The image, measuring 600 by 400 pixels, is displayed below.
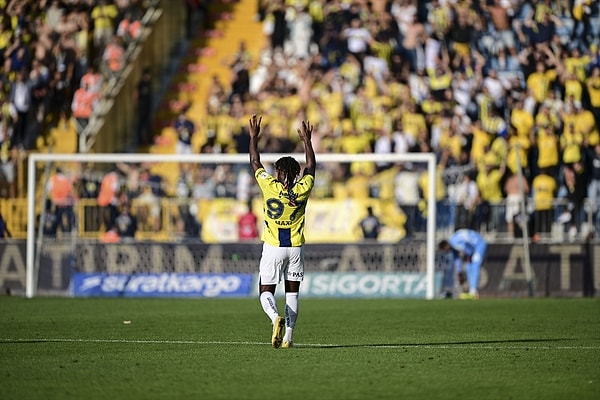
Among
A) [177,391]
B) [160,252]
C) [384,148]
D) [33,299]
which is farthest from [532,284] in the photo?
[177,391]

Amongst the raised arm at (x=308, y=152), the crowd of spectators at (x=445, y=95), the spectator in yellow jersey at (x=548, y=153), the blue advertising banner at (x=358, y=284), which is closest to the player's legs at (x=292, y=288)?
the raised arm at (x=308, y=152)

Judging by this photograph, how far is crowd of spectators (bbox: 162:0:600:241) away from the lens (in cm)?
2522

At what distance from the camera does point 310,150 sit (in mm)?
12656

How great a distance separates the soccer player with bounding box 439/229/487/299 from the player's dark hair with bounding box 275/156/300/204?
422 inches

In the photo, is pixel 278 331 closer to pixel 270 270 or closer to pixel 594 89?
pixel 270 270

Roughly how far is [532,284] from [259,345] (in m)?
11.5

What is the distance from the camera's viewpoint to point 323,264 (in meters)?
23.6

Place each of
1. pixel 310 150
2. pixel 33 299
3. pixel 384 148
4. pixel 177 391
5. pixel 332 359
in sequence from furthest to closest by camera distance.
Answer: pixel 384 148
pixel 33 299
pixel 310 150
pixel 332 359
pixel 177 391

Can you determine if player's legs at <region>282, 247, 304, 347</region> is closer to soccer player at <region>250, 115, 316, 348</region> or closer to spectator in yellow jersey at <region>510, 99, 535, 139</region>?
soccer player at <region>250, 115, 316, 348</region>

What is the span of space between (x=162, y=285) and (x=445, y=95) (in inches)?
304

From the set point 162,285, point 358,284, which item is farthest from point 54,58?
point 358,284

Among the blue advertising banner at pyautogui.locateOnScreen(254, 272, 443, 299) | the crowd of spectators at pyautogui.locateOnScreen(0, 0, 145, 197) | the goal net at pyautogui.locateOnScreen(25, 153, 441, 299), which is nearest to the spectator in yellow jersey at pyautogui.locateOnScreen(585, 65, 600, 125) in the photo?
the goal net at pyautogui.locateOnScreen(25, 153, 441, 299)

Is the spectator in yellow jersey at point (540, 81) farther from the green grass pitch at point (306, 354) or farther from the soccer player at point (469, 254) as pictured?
the green grass pitch at point (306, 354)

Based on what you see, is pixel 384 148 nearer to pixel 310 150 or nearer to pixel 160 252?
pixel 160 252
